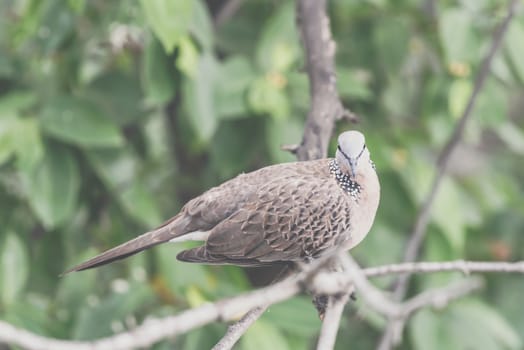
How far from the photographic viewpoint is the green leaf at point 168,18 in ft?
11.0

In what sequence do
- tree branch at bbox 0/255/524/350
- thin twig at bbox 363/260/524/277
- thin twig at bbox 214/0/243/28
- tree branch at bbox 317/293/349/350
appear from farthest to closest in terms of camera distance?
thin twig at bbox 214/0/243/28
tree branch at bbox 317/293/349/350
thin twig at bbox 363/260/524/277
tree branch at bbox 0/255/524/350

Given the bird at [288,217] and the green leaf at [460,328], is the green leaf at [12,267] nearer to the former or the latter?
the bird at [288,217]

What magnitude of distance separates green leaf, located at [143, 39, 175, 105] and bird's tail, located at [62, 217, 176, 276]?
1005mm

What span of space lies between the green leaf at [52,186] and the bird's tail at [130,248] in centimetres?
121

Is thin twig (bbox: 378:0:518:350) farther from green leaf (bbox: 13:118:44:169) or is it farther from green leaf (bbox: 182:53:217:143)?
green leaf (bbox: 13:118:44:169)

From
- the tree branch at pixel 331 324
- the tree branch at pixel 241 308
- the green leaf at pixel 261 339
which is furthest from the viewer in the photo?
the green leaf at pixel 261 339

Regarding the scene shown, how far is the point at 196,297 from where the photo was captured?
12.5 feet

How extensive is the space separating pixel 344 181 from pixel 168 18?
38.4 inches

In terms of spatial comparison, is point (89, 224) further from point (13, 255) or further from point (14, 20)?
point (14, 20)

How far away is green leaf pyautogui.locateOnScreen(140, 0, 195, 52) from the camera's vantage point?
3.35 m

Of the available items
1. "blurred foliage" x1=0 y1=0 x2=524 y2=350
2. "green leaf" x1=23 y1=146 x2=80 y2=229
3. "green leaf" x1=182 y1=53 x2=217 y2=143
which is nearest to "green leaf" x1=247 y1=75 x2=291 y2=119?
"blurred foliage" x1=0 y1=0 x2=524 y2=350

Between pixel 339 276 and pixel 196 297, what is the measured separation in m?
2.15

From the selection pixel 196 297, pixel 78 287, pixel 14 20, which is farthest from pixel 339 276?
pixel 14 20

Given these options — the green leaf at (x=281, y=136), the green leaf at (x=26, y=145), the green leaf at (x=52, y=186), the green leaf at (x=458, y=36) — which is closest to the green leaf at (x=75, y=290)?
the green leaf at (x=52, y=186)
